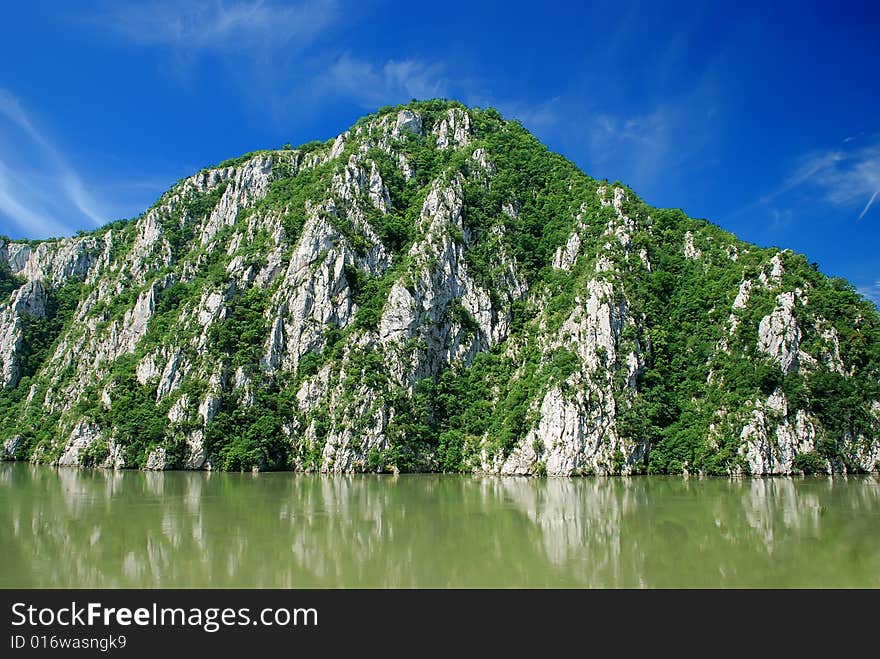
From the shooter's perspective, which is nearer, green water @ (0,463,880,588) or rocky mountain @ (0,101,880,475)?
green water @ (0,463,880,588)

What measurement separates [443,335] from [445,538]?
66048mm

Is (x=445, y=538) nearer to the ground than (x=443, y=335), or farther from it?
nearer to the ground

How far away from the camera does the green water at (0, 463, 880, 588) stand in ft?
70.5

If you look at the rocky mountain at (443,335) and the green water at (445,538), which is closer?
the green water at (445,538)

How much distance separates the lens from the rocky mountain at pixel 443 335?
71000mm

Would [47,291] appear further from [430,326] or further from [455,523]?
[455,523]

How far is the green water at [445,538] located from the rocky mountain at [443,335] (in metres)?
20.5

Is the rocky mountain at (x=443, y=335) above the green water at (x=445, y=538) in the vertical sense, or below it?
above

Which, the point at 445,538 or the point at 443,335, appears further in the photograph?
the point at 443,335

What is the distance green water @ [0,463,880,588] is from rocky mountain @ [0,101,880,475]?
20538mm

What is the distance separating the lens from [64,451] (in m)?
93.3

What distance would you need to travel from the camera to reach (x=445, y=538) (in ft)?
94.9
